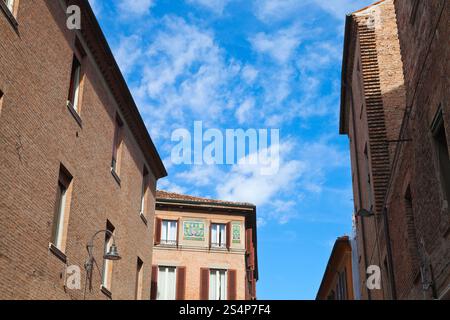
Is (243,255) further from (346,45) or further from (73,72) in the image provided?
(73,72)

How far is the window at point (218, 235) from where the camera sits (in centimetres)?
3734

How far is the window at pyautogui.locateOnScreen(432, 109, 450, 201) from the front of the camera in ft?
33.8

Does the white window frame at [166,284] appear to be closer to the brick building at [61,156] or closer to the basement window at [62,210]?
the brick building at [61,156]

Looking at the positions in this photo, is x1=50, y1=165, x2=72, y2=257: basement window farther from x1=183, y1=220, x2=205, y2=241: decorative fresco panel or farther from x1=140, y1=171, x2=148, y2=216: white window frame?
x1=183, y1=220, x2=205, y2=241: decorative fresco panel

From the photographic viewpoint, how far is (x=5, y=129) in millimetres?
11227

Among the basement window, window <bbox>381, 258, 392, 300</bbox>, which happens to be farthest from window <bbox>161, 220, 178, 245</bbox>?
the basement window

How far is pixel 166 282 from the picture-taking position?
36219 millimetres

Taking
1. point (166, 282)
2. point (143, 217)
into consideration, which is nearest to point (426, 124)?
point (143, 217)

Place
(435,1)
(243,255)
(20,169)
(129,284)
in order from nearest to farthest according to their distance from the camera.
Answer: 1. (435,1)
2. (20,169)
3. (129,284)
4. (243,255)

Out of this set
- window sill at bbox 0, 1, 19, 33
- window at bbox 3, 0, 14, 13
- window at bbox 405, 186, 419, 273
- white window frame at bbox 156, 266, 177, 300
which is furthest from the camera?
white window frame at bbox 156, 266, 177, 300

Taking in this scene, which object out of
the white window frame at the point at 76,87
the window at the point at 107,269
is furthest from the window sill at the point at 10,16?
the window at the point at 107,269

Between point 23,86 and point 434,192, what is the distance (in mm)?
7983

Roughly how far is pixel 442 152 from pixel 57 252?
8.30 meters
